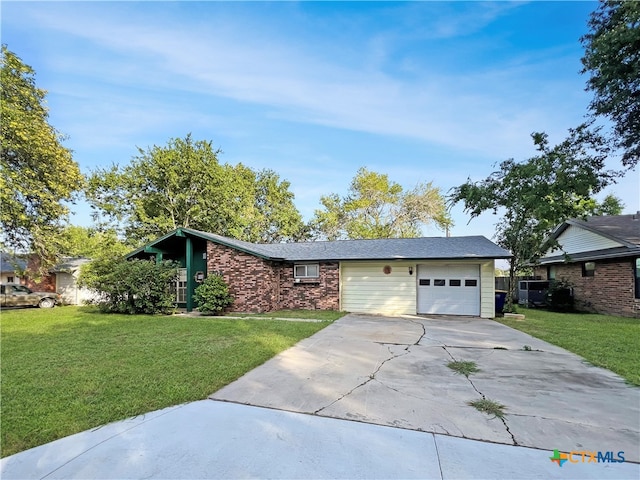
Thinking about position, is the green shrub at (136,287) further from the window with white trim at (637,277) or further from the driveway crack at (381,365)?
the window with white trim at (637,277)

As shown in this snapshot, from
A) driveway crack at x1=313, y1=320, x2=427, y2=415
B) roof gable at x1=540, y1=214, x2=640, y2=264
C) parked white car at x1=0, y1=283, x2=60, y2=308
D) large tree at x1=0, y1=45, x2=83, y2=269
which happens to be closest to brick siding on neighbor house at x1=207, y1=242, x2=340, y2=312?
driveway crack at x1=313, y1=320, x2=427, y2=415

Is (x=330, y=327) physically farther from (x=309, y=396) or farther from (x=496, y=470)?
(x=496, y=470)

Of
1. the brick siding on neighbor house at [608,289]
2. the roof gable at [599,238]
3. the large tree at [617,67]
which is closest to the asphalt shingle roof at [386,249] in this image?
the roof gable at [599,238]

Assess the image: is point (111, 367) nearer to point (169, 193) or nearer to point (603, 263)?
point (603, 263)

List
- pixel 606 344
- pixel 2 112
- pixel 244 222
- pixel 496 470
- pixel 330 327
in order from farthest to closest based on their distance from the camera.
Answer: pixel 244 222, pixel 2 112, pixel 330 327, pixel 606 344, pixel 496 470

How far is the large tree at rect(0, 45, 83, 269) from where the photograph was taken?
12222mm

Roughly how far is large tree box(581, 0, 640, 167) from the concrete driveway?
9.55m

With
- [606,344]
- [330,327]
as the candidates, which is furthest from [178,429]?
[606,344]

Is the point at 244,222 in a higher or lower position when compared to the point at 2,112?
lower

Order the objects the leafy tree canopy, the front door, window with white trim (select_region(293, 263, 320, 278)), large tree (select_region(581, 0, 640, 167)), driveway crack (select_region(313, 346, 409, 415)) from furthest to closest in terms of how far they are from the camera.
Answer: the leafy tree canopy < the front door < window with white trim (select_region(293, 263, 320, 278)) < large tree (select_region(581, 0, 640, 167)) < driveway crack (select_region(313, 346, 409, 415))

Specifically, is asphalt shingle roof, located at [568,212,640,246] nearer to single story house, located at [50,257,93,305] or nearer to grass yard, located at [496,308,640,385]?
grass yard, located at [496,308,640,385]

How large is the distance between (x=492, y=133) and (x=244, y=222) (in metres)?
19.3

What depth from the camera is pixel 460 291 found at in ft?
39.9

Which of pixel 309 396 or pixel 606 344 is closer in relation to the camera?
pixel 309 396
